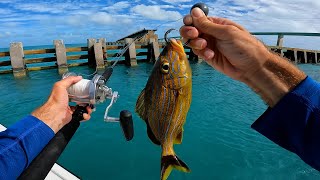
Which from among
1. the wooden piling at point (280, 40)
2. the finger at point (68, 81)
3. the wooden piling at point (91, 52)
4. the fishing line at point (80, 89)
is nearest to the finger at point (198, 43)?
the fishing line at point (80, 89)

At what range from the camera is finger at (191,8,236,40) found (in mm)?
2014

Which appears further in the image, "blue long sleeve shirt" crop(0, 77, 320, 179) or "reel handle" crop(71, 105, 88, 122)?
"reel handle" crop(71, 105, 88, 122)

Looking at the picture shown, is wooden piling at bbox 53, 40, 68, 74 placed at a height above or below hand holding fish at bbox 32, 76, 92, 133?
below

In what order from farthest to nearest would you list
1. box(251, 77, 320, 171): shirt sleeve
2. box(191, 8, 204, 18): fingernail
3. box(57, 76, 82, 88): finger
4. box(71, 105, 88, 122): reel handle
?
box(71, 105, 88, 122): reel handle < box(57, 76, 82, 88): finger < box(191, 8, 204, 18): fingernail < box(251, 77, 320, 171): shirt sleeve

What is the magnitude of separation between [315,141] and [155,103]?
107 cm

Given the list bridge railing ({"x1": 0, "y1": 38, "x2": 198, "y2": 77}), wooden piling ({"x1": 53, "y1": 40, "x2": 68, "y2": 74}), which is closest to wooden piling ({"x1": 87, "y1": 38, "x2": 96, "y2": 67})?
bridge railing ({"x1": 0, "y1": 38, "x2": 198, "y2": 77})

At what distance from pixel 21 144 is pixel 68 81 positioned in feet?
2.72

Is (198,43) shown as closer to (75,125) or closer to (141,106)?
(141,106)

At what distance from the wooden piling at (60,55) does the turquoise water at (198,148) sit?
6.46 meters

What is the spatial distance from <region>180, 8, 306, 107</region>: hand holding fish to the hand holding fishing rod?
0.99m

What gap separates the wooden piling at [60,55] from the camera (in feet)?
61.5

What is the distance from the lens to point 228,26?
6.92 feet

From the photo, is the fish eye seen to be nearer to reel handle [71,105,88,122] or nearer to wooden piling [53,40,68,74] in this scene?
reel handle [71,105,88,122]

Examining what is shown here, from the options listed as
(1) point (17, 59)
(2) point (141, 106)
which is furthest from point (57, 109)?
(1) point (17, 59)
